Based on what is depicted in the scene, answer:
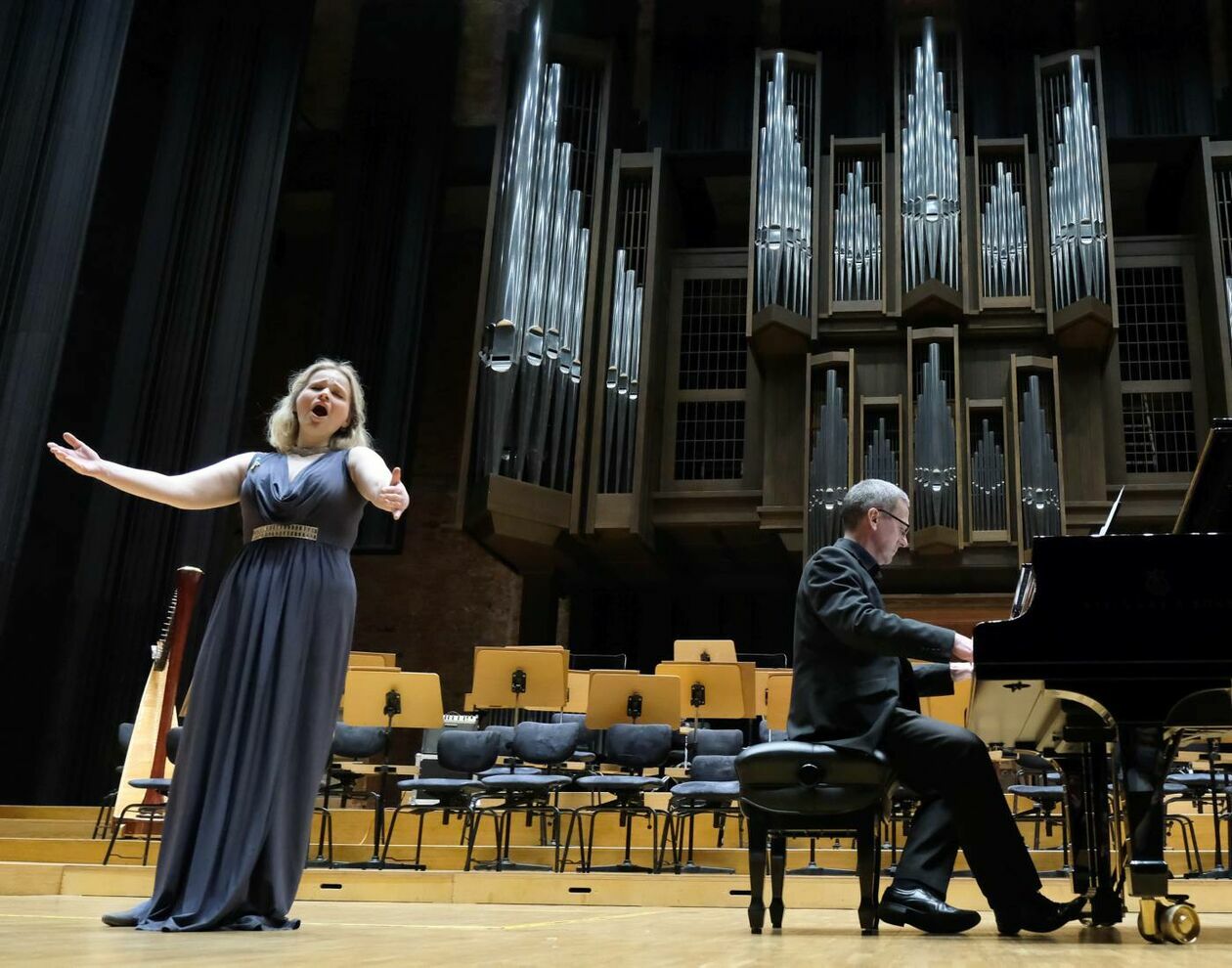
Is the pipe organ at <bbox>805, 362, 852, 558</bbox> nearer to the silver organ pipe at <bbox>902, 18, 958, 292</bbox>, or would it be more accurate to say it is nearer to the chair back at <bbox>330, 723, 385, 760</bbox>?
the silver organ pipe at <bbox>902, 18, 958, 292</bbox>

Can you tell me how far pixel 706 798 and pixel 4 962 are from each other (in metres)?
4.64

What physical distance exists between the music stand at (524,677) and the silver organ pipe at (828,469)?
3521 millimetres

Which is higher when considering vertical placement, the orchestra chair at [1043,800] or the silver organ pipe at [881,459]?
the silver organ pipe at [881,459]


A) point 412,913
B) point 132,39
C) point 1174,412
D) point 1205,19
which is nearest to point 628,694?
point 412,913

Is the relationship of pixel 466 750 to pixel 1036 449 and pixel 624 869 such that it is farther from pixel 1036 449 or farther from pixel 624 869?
pixel 1036 449

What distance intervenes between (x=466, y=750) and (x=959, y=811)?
336cm

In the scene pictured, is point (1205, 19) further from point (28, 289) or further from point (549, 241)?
point (28, 289)

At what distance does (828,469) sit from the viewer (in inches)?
385

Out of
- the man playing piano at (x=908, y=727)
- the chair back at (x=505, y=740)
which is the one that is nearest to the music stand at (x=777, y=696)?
the chair back at (x=505, y=740)

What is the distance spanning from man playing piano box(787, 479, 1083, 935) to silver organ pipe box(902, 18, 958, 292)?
23.8ft

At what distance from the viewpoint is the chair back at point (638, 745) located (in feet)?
19.6

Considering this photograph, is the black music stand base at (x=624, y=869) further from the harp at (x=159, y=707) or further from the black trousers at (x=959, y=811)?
the black trousers at (x=959, y=811)

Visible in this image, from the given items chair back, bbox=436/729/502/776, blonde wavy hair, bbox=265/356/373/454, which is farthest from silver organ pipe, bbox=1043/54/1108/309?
blonde wavy hair, bbox=265/356/373/454

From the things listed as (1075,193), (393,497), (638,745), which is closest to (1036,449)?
(1075,193)
